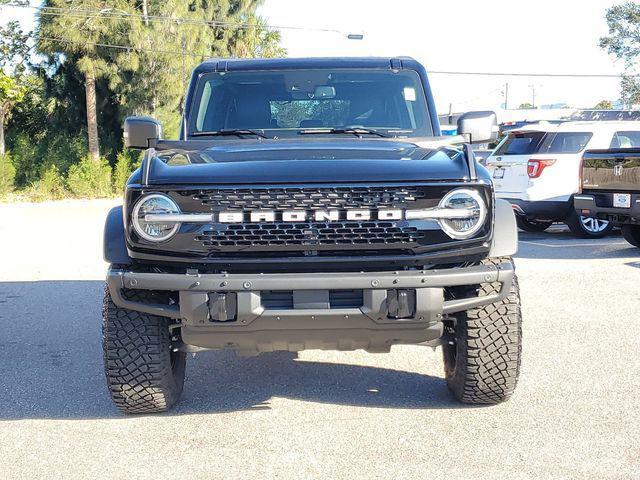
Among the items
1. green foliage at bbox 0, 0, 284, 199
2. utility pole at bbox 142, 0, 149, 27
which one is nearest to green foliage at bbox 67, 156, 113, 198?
green foliage at bbox 0, 0, 284, 199

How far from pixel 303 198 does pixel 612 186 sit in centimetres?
782

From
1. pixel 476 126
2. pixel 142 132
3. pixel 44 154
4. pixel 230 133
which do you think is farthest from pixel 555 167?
pixel 44 154

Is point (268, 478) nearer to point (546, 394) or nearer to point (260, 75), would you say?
point (546, 394)

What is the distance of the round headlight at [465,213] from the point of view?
4141 mm

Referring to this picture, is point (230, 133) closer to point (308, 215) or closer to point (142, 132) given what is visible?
point (142, 132)

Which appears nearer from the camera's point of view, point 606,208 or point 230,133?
point 230,133

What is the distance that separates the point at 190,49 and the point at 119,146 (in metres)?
4.74

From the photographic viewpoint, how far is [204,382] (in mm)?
5574

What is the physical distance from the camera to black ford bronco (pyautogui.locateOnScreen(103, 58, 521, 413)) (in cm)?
405

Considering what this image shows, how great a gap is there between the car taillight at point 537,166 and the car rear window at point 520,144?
0.33 meters

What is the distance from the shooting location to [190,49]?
29.9 m

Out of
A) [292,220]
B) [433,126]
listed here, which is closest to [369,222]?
[292,220]

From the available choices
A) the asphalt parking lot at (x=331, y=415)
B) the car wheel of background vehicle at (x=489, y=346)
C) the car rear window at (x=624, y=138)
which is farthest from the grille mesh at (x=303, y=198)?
the car rear window at (x=624, y=138)

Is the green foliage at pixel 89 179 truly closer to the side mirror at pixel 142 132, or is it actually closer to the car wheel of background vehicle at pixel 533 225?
the car wheel of background vehicle at pixel 533 225
